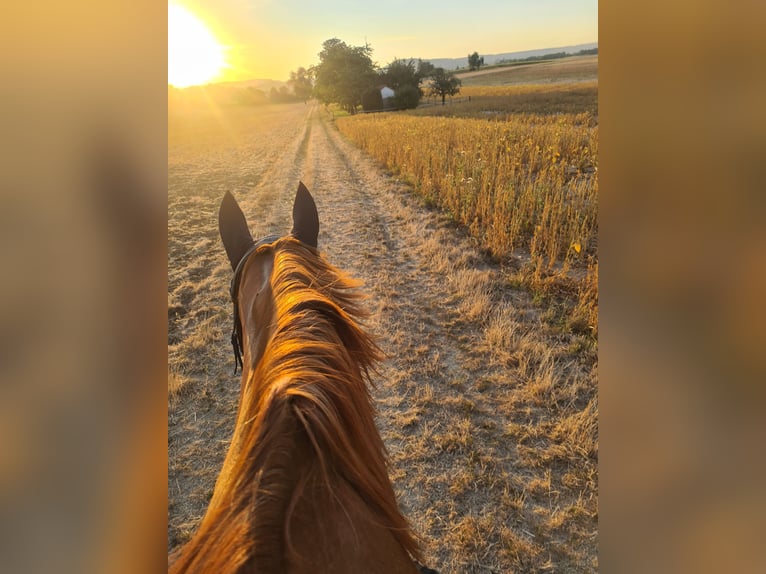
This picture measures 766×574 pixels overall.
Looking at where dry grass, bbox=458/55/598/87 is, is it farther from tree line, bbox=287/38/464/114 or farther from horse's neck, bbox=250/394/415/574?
horse's neck, bbox=250/394/415/574

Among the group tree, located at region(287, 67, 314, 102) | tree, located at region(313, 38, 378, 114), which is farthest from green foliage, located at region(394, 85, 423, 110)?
tree, located at region(287, 67, 314, 102)

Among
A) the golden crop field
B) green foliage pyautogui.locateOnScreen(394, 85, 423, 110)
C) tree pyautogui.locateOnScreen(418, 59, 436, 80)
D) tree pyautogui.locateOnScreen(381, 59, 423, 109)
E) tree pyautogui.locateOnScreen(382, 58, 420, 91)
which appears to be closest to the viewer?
the golden crop field

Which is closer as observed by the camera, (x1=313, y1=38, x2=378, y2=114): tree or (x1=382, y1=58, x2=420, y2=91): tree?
(x1=313, y1=38, x2=378, y2=114): tree

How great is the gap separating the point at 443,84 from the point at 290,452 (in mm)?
32906

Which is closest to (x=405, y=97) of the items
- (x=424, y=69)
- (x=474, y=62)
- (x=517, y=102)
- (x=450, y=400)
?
(x=424, y=69)

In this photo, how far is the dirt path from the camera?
6.17 feet

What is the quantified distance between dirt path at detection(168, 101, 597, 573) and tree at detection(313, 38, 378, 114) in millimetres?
17431

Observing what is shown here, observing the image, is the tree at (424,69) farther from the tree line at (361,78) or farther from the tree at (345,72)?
the tree at (345,72)

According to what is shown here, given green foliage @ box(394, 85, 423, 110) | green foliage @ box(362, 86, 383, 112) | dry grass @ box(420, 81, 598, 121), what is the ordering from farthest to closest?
green foliage @ box(394, 85, 423, 110) → green foliage @ box(362, 86, 383, 112) → dry grass @ box(420, 81, 598, 121)

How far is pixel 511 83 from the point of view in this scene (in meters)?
33.7

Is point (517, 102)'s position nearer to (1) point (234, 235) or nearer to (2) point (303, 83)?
(2) point (303, 83)
